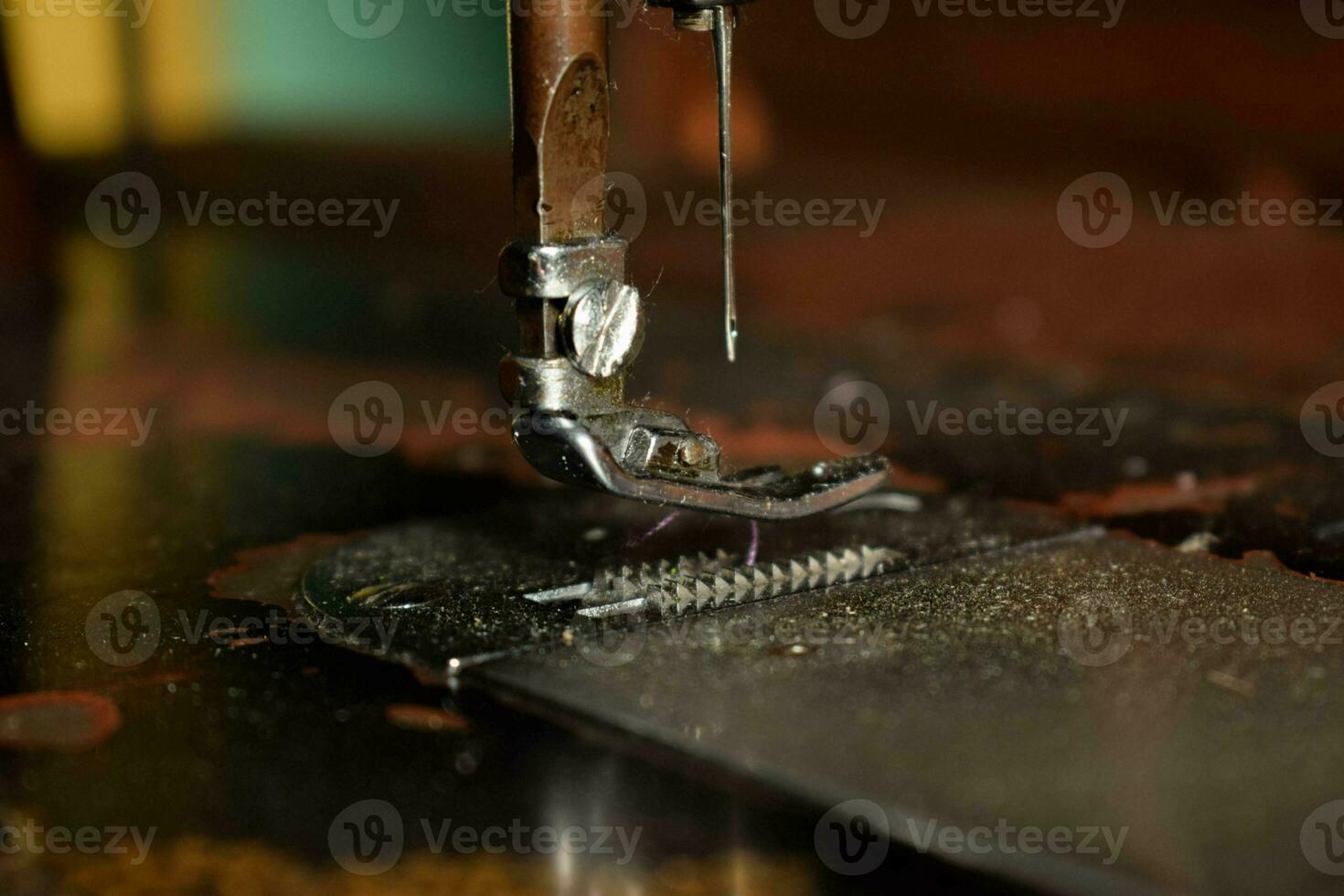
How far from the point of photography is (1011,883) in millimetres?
921

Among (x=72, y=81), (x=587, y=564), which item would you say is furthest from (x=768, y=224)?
(x=587, y=564)

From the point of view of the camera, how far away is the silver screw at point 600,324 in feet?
4.30

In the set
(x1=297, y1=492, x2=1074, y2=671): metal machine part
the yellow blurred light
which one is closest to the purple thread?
(x1=297, y1=492, x2=1074, y2=671): metal machine part

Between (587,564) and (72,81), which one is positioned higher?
(72,81)

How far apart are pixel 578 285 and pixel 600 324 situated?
0.04 m

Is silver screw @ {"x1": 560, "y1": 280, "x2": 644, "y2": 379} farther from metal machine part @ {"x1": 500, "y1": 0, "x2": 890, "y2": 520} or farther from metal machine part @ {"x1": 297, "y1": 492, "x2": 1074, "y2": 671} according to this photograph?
metal machine part @ {"x1": 297, "y1": 492, "x2": 1074, "y2": 671}

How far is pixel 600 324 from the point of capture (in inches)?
51.9

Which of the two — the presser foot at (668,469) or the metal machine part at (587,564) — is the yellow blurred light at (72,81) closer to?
the metal machine part at (587,564)

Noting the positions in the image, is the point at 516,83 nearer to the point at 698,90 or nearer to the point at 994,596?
the point at 994,596

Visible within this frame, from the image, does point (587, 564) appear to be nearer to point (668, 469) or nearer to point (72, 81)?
point (668, 469)

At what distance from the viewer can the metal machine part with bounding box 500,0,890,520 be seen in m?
1.29

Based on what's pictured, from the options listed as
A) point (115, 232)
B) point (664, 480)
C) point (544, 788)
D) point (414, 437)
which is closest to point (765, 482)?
point (664, 480)

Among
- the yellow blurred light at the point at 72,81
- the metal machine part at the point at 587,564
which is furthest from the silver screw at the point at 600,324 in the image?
the yellow blurred light at the point at 72,81

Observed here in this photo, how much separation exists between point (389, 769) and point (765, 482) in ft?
1.66
